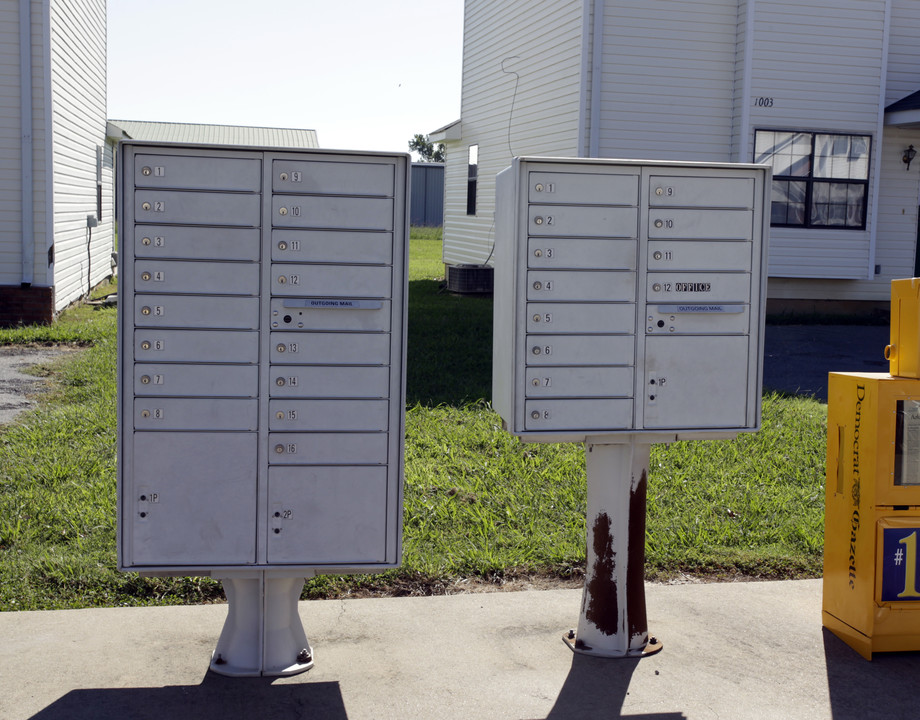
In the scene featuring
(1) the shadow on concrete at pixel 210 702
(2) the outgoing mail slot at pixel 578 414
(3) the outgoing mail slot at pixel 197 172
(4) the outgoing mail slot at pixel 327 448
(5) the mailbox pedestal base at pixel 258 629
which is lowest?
(1) the shadow on concrete at pixel 210 702

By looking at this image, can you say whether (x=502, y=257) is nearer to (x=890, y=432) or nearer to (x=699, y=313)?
(x=699, y=313)

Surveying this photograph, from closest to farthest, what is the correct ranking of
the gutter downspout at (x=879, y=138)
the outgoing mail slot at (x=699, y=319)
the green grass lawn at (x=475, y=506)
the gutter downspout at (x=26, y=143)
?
the outgoing mail slot at (x=699, y=319) < the green grass lawn at (x=475, y=506) < the gutter downspout at (x=26, y=143) < the gutter downspout at (x=879, y=138)

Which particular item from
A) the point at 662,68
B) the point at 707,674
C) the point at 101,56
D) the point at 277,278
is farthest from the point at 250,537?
the point at 101,56

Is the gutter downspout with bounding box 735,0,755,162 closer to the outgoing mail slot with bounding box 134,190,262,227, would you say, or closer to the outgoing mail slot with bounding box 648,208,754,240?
the outgoing mail slot with bounding box 648,208,754,240

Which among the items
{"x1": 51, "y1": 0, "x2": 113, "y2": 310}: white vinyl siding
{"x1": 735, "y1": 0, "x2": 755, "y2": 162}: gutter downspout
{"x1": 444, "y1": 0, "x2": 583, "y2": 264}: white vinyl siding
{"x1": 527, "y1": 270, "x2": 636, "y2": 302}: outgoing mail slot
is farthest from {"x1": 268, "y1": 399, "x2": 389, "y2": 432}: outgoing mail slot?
{"x1": 735, "y1": 0, "x2": 755, "y2": 162}: gutter downspout

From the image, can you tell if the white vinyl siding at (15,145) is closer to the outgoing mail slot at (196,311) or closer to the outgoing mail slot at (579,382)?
the outgoing mail slot at (196,311)

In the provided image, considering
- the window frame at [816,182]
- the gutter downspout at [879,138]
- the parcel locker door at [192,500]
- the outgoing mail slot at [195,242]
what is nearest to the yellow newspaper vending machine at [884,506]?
the parcel locker door at [192,500]

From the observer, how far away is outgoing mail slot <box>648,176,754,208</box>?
3932mm

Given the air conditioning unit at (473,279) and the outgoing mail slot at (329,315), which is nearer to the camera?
the outgoing mail slot at (329,315)

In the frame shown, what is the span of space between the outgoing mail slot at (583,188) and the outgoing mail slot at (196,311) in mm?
1189

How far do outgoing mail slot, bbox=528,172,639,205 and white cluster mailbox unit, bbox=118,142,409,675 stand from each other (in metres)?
0.58

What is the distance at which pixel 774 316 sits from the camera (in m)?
15.7

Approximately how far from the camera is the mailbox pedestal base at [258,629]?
12.3 feet

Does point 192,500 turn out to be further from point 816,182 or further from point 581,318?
point 816,182
